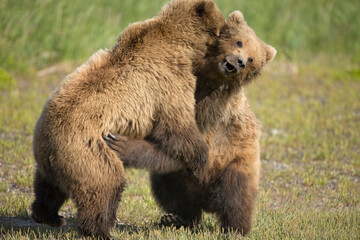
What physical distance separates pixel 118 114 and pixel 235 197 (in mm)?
1446

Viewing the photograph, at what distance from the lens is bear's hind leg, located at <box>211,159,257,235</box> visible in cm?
536

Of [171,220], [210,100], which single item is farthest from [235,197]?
[210,100]

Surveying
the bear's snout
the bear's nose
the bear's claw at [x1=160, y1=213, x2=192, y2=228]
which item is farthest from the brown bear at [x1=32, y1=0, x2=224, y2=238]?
the bear's claw at [x1=160, y1=213, x2=192, y2=228]

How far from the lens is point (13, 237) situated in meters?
4.89

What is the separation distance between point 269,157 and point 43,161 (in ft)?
15.2

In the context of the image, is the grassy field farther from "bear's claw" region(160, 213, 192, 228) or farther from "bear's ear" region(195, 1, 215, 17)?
"bear's ear" region(195, 1, 215, 17)

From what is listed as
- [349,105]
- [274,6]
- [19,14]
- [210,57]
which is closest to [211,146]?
[210,57]

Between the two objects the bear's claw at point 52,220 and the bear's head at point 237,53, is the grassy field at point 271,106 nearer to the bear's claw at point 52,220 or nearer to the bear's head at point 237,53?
the bear's claw at point 52,220

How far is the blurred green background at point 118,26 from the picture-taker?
11648 millimetres

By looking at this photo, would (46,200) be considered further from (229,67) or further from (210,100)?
(229,67)

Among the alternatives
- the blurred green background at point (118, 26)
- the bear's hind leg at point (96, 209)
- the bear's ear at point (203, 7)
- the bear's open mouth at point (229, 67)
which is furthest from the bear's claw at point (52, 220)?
the blurred green background at point (118, 26)

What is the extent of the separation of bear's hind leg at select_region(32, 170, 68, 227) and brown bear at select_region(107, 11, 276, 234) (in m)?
1.04

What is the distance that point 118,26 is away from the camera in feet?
42.6

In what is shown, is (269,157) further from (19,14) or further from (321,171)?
(19,14)
